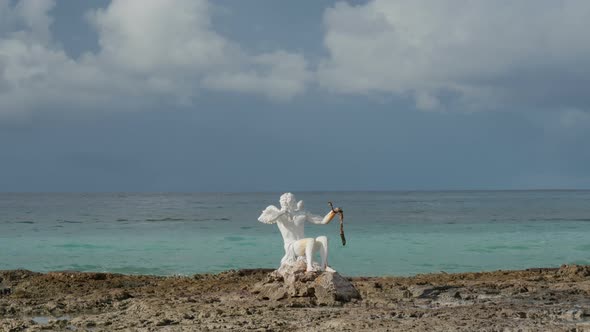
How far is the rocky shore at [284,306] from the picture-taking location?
8.07 meters

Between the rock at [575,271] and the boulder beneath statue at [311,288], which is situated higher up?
the boulder beneath statue at [311,288]

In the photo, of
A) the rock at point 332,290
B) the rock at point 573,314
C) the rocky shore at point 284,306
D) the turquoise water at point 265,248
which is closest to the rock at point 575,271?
the rocky shore at point 284,306

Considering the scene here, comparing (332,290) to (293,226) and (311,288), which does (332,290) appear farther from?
(293,226)

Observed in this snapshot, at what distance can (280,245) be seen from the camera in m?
26.2

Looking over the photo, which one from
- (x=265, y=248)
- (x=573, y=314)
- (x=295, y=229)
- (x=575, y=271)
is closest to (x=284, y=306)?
(x=295, y=229)

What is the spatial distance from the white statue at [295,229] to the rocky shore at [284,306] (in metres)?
0.57

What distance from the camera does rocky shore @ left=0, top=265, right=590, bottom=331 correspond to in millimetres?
8070

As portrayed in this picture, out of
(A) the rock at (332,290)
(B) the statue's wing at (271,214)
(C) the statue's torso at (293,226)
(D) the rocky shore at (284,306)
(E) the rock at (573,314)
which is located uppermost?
(B) the statue's wing at (271,214)

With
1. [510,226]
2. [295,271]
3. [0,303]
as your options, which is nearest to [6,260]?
[0,303]

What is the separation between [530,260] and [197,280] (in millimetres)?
12877

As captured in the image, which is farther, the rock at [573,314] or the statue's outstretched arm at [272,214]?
the statue's outstretched arm at [272,214]

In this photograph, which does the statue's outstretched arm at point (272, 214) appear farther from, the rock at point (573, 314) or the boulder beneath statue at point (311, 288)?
the rock at point (573, 314)

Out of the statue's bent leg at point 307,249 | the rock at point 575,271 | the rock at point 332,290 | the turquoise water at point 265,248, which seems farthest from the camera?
the turquoise water at point 265,248

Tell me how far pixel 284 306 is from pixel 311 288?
0.63m
